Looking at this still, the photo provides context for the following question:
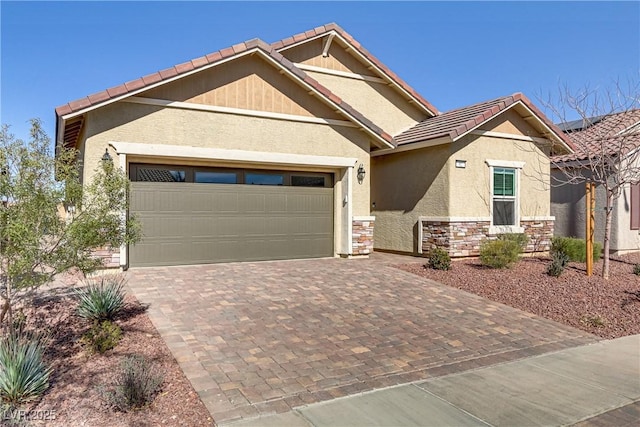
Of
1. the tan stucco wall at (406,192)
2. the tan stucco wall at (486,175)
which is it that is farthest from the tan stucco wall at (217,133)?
the tan stucco wall at (486,175)

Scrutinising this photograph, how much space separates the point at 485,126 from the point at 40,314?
12436 millimetres

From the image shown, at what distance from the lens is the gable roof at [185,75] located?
29.4 ft

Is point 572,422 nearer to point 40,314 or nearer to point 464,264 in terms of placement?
point 40,314

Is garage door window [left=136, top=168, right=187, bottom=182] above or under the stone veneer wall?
above

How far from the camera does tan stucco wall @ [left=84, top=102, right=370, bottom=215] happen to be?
9469 mm

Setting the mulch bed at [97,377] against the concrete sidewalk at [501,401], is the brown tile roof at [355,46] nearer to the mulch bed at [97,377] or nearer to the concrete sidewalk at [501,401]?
the mulch bed at [97,377]

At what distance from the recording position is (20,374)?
154 inches

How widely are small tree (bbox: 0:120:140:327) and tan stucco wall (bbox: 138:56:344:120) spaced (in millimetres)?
5370

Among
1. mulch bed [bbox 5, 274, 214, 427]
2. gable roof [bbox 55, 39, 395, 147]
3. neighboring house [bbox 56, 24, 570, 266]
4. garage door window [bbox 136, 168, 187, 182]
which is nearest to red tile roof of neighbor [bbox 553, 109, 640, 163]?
neighboring house [bbox 56, 24, 570, 266]

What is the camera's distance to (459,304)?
7859mm

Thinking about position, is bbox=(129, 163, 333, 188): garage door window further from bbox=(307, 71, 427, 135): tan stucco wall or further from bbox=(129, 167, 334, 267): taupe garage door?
bbox=(307, 71, 427, 135): tan stucco wall

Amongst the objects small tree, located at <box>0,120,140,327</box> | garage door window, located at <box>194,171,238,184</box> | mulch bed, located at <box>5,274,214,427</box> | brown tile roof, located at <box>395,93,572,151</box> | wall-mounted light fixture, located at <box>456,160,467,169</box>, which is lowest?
mulch bed, located at <box>5,274,214,427</box>

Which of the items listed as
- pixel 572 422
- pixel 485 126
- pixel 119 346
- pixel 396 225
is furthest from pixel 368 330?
pixel 485 126

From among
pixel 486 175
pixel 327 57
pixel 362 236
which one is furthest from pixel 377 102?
pixel 362 236
